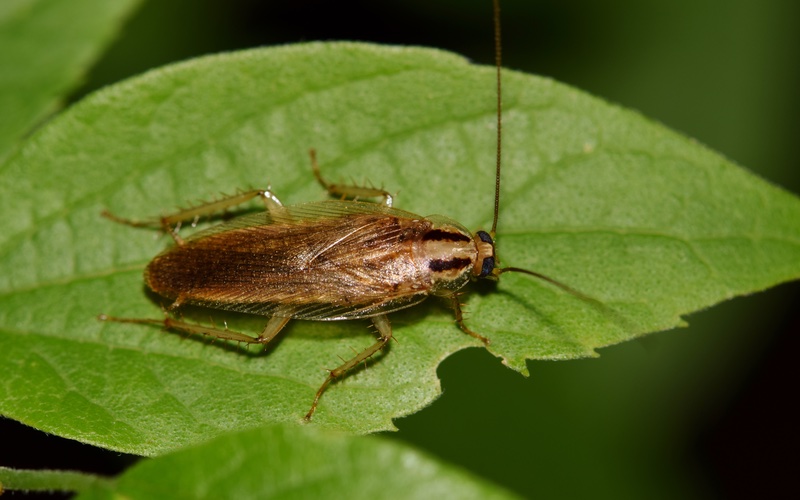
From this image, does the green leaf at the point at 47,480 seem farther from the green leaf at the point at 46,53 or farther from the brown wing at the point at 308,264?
the green leaf at the point at 46,53

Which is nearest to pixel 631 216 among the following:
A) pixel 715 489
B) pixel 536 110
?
pixel 536 110

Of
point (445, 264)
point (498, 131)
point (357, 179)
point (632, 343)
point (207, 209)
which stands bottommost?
point (632, 343)

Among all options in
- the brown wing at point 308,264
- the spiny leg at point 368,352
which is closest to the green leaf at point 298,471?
the spiny leg at point 368,352

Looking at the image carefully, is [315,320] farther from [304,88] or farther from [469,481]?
[469,481]

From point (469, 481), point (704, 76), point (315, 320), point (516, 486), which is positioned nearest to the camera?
point (469, 481)

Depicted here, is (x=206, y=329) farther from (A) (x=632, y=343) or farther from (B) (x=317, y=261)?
(A) (x=632, y=343)

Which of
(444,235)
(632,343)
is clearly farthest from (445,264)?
(632,343)
